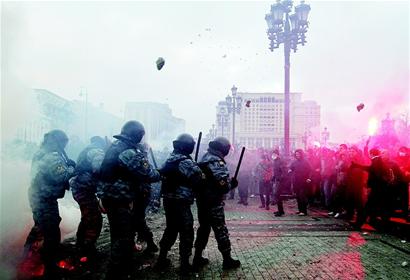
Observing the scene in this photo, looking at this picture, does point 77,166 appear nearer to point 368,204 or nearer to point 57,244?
point 57,244

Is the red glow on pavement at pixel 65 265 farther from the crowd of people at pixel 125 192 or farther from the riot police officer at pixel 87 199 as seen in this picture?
the riot police officer at pixel 87 199

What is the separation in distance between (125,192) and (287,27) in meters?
10.7

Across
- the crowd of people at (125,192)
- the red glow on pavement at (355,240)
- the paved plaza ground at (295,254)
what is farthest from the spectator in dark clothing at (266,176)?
the crowd of people at (125,192)

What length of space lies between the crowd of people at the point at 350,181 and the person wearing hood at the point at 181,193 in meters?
5.55

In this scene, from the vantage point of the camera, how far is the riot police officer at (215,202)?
5742mm

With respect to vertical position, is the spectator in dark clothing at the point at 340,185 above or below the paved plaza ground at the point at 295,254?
above

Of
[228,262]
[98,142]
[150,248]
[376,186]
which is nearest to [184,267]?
[228,262]

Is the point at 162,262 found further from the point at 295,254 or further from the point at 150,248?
the point at 295,254

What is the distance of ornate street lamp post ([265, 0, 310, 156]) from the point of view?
13.1m

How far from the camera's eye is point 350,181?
34.1ft

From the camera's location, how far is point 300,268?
5809mm

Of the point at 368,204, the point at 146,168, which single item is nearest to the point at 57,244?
the point at 146,168

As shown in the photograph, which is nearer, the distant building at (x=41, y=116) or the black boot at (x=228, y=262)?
the black boot at (x=228, y=262)

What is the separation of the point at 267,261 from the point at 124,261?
102 inches
